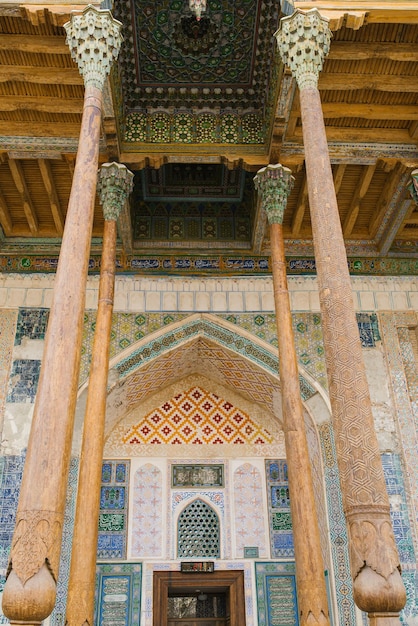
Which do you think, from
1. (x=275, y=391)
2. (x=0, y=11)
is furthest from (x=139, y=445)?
(x=0, y=11)

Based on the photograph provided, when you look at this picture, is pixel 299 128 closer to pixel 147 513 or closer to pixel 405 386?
pixel 405 386

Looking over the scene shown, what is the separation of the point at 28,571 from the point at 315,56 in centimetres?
428

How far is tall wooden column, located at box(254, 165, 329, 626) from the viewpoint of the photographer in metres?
4.71

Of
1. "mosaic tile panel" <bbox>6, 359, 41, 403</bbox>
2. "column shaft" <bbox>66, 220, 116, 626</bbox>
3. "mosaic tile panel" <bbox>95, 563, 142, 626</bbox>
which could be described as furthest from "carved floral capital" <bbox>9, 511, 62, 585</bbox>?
"mosaic tile panel" <bbox>95, 563, 142, 626</bbox>

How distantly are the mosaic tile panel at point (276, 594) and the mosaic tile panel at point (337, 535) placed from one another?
827 millimetres

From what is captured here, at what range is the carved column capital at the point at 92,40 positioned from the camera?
16.8ft

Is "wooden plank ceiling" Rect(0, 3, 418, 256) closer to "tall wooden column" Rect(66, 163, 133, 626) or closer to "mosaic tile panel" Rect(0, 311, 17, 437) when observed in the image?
"tall wooden column" Rect(66, 163, 133, 626)

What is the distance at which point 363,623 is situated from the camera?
6.82 meters

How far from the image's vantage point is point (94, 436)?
5668mm

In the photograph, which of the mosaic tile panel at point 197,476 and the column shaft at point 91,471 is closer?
the column shaft at point 91,471

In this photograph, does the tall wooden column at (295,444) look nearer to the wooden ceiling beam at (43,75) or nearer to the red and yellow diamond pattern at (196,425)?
the wooden ceiling beam at (43,75)

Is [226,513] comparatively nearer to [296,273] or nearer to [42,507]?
[296,273]

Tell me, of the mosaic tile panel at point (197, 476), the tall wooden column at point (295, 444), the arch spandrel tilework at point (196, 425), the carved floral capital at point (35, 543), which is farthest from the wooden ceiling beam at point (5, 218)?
the carved floral capital at point (35, 543)

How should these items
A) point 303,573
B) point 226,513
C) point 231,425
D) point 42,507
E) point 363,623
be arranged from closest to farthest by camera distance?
1. point 42,507
2. point 303,573
3. point 363,623
4. point 226,513
5. point 231,425
